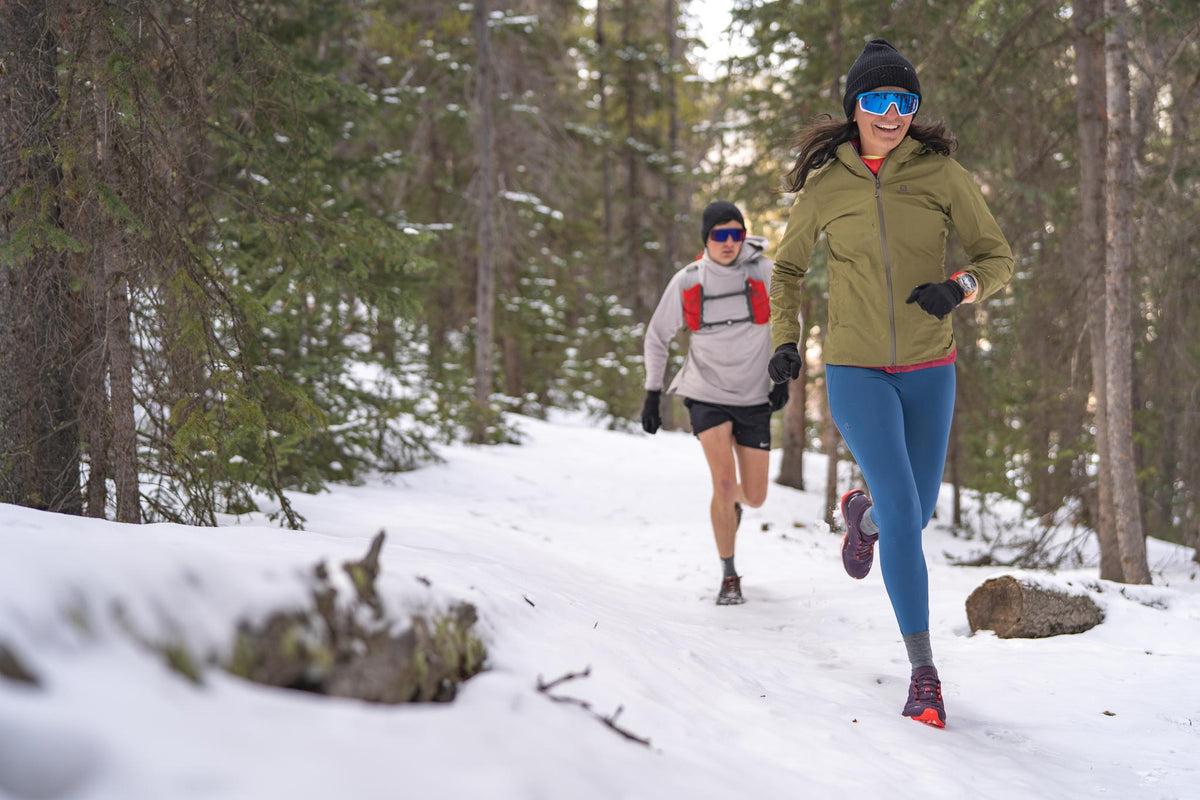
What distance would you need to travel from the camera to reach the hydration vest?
5934 millimetres

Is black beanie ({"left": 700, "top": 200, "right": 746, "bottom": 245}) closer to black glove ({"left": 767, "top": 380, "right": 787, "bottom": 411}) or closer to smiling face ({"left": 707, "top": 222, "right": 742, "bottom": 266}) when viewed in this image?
smiling face ({"left": 707, "top": 222, "right": 742, "bottom": 266})

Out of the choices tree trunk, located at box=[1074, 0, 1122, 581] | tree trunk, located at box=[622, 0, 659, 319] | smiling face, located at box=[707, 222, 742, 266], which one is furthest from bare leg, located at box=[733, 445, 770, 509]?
tree trunk, located at box=[622, 0, 659, 319]

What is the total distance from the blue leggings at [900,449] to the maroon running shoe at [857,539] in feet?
1.52

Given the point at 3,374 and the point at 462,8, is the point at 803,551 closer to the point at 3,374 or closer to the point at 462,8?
the point at 3,374

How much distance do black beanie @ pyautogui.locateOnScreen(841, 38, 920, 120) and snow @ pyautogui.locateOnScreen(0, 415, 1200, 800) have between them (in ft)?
8.31

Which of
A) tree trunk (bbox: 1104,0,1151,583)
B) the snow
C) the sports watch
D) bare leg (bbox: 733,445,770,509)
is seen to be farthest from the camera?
tree trunk (bbox: 1104,0,1151,583)

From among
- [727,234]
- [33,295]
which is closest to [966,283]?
[727,234]

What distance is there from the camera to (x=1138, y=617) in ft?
16.4

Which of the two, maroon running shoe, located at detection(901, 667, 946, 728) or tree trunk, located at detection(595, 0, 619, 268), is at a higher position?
tree trunk, located at detection(595, 0, 619, 268)

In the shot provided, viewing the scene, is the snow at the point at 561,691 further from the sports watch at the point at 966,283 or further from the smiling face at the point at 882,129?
the smiling face at the point at 882,129

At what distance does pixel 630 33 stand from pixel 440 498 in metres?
18.4

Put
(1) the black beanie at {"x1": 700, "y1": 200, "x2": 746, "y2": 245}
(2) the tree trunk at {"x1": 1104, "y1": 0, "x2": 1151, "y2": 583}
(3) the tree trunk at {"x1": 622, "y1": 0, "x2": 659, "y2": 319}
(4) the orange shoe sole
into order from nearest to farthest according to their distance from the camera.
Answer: (4) the orange shoe sole → (1) the black beanie at {"x1": 700, "y1": 200, "x2": 746, "y2": 245} → (2) the tree trunk at {"x1": 1104, "y1": 0, "x2": 1151, "y2": 583} → (3) the tree trunk at {"x1": 622, "y1": 0, "x2": 659, "y2": 319}

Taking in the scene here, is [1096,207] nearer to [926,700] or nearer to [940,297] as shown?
[940,297]

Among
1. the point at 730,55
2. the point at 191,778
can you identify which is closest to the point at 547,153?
the point at 730,55
